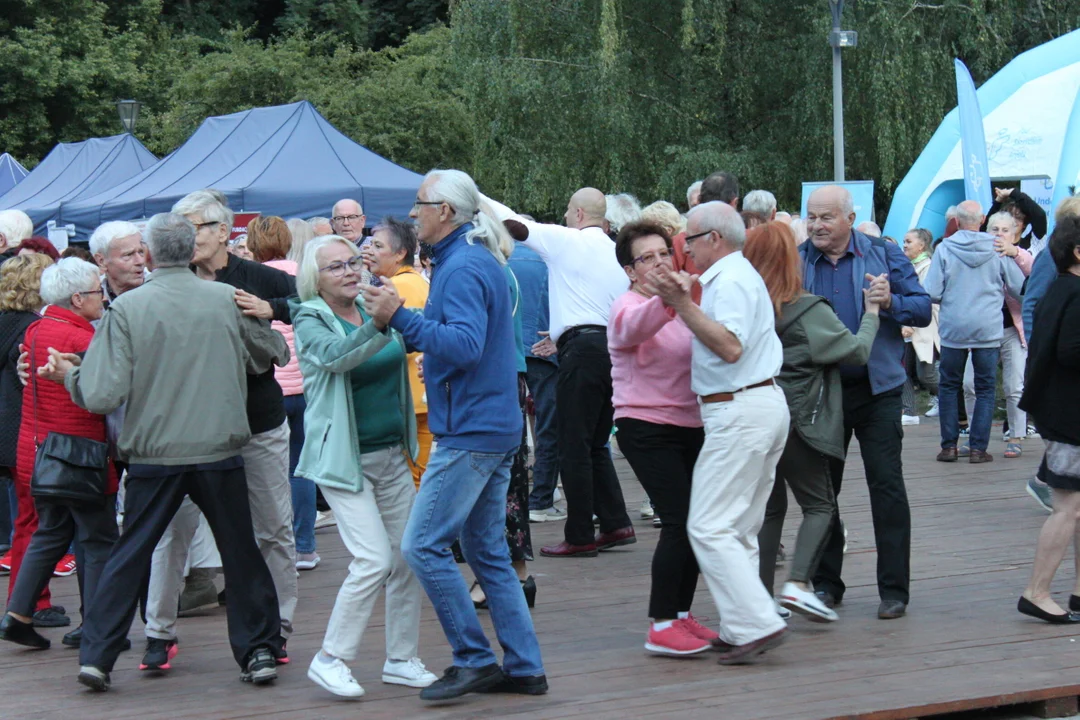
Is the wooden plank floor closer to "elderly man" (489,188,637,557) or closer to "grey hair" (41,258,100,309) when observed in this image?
"elderly man" (489,188,637,557)

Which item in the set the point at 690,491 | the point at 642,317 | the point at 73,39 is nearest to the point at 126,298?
the point at 642,317

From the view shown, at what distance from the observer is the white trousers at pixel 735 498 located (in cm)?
524

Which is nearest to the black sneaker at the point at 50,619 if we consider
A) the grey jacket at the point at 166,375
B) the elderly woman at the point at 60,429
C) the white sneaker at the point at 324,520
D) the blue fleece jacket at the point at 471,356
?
the elderly woman at the point at 60,429

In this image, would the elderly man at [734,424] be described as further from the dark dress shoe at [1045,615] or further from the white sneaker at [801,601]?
the dark dress shoe at [1045,615]

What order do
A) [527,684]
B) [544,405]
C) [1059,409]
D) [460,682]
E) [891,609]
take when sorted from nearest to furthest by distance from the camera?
[460,682] → [527,684] → [1059,409] → [891,609] → [544,405]

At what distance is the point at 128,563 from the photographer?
511cm

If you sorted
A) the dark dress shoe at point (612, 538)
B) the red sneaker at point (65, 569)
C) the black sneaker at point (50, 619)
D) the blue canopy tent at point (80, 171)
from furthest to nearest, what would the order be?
the blue canopy tent at point (80, 171), the dark dress shoe at point (612, 538), the red sneaker at point (65, 569), the black sneaker at point (50, 619)

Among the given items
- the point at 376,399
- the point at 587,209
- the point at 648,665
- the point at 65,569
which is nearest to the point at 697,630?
the point at 648,665

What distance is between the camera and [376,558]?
5.03 meters

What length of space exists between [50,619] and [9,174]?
23029mm

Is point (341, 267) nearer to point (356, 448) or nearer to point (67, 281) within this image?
point (356, 448)

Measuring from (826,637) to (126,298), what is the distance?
3.17 m

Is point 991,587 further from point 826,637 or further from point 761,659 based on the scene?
point 761,659

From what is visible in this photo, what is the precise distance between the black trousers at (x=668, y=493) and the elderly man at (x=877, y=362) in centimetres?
84
